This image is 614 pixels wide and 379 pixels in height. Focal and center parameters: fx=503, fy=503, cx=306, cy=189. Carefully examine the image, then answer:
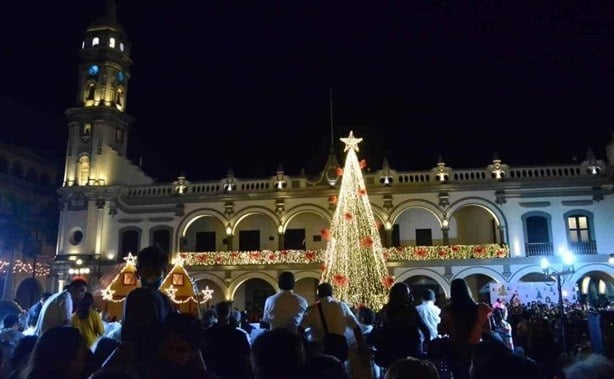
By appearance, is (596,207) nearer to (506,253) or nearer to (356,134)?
(506,253)

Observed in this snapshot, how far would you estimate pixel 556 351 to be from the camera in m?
8.97

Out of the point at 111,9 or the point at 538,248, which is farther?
the point at 111,9

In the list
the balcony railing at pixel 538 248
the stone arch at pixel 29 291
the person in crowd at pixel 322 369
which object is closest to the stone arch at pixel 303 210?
the balcony railing at pixel 538 248

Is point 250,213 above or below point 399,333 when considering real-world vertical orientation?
above

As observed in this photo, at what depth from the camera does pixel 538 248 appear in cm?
2572

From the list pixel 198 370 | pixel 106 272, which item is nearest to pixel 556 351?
pixel 198 370

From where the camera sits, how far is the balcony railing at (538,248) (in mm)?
25531

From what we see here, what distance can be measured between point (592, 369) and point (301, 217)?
2719cm

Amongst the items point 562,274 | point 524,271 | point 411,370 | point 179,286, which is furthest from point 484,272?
point 411,370

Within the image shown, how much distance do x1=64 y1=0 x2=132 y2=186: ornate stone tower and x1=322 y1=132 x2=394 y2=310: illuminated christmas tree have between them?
59.2 feet

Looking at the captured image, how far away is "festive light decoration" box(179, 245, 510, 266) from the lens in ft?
84.6

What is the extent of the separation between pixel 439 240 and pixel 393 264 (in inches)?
136

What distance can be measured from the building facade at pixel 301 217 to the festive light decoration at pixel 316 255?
6cm

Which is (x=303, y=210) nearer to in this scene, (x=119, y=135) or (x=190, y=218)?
(x=190, y=218)
